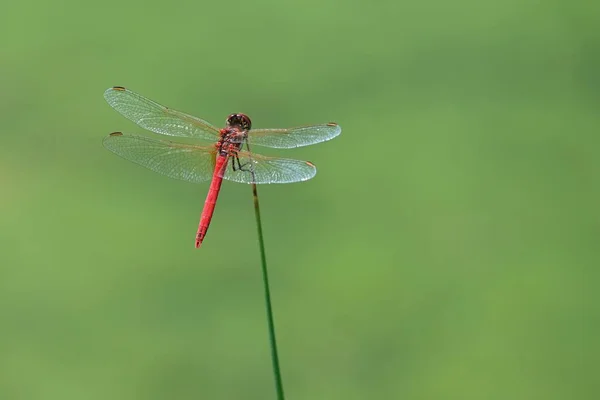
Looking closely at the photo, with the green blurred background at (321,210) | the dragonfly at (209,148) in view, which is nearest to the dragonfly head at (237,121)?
the dragonfly at (209,148)

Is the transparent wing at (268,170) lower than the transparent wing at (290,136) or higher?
lower

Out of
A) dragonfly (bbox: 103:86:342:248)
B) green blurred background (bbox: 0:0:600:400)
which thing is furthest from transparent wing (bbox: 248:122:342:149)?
green blurred background (bbox: 0:0:600:400)

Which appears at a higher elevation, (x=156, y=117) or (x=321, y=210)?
(x=156, y=117)

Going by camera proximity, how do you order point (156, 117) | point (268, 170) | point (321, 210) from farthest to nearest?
1. point (321, 210)
2. point (156, 117)
3. point (268, 170)

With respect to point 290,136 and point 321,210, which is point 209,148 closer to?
point 290,136

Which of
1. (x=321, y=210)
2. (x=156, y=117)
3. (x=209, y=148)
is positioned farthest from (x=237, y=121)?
(x=321, y=210)

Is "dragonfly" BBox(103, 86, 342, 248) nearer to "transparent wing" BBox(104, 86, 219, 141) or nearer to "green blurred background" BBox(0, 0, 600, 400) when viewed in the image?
"transparent wing" BBox(104, 86, 219, 141)

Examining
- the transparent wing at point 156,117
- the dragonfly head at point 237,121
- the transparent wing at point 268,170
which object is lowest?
the transparent wing at point 268,170

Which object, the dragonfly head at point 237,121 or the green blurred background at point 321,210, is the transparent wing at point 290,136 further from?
the green blurred background at point 321,210
